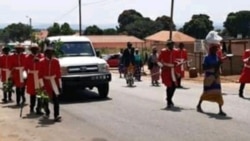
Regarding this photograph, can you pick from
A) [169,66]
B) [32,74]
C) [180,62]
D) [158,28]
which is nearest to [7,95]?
[32,74]

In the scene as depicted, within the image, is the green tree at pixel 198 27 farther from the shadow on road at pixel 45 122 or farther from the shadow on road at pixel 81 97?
the shadow on road at pixel 45 122

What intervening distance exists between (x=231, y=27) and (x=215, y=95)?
9271cm

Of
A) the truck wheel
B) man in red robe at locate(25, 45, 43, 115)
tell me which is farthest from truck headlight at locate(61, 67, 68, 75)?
man in red robe at locate(25, 45, 43, 115)

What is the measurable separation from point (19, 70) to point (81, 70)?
6.56 feet

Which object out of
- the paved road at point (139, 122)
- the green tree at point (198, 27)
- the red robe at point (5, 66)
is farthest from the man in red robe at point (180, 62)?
the green tree at point (198, 27)

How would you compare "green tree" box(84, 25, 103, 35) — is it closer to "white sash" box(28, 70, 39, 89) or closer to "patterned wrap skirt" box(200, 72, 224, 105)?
"white sash" box(28, 70, 39, 89)

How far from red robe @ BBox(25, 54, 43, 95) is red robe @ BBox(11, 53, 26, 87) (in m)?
1.59

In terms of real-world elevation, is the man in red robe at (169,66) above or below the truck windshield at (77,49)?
below

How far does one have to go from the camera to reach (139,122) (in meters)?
13.1

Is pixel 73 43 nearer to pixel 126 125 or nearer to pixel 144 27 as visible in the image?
pixel 126 125

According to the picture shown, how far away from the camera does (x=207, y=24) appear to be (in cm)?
10394

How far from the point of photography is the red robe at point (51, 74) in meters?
13.7

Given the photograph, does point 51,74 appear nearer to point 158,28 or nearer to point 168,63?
point 168,63

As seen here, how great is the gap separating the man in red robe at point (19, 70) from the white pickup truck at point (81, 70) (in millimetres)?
1327
